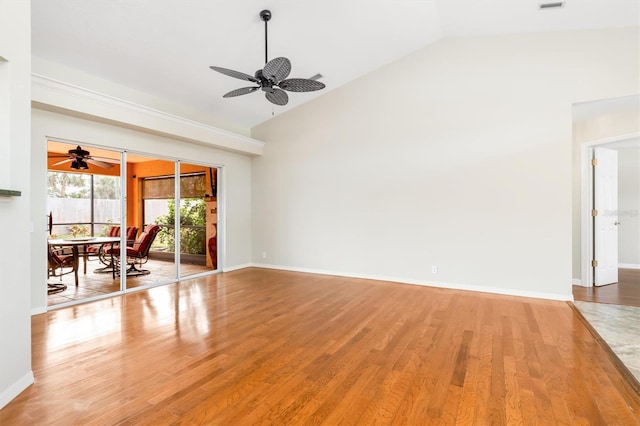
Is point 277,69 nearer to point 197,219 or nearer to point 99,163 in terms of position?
point 99,163

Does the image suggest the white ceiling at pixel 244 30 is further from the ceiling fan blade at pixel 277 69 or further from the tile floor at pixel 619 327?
the tile floor at pixel 619 327

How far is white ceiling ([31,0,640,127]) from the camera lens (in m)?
3.48

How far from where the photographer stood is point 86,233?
16.1 feet

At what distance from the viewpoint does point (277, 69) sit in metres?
3.32

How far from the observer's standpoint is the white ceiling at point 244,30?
11.4 ft

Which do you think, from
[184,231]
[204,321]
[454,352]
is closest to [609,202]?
[454,352]

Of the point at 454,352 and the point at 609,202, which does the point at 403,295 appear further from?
the point at 609,202

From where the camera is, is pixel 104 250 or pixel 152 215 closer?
pixel 104 250

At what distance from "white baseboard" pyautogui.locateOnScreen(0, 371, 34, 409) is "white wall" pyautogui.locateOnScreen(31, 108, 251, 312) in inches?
82.6

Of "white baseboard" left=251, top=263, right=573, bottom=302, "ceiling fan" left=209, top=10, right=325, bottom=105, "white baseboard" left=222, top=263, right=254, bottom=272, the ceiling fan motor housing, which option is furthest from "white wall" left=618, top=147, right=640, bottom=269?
"white baseboard" left=222, top=263, right=254, bottom=272

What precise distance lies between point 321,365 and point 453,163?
12.9 feet

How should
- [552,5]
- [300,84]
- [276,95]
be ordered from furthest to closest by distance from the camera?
1. [276,95]
2. [552,5]
3. [300,84]

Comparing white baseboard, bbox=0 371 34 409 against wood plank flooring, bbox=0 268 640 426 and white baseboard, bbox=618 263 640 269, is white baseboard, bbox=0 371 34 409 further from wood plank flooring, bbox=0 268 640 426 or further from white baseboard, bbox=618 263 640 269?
white baseboard, bbox=618 263 640 269

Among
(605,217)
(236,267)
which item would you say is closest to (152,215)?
(236,267)
